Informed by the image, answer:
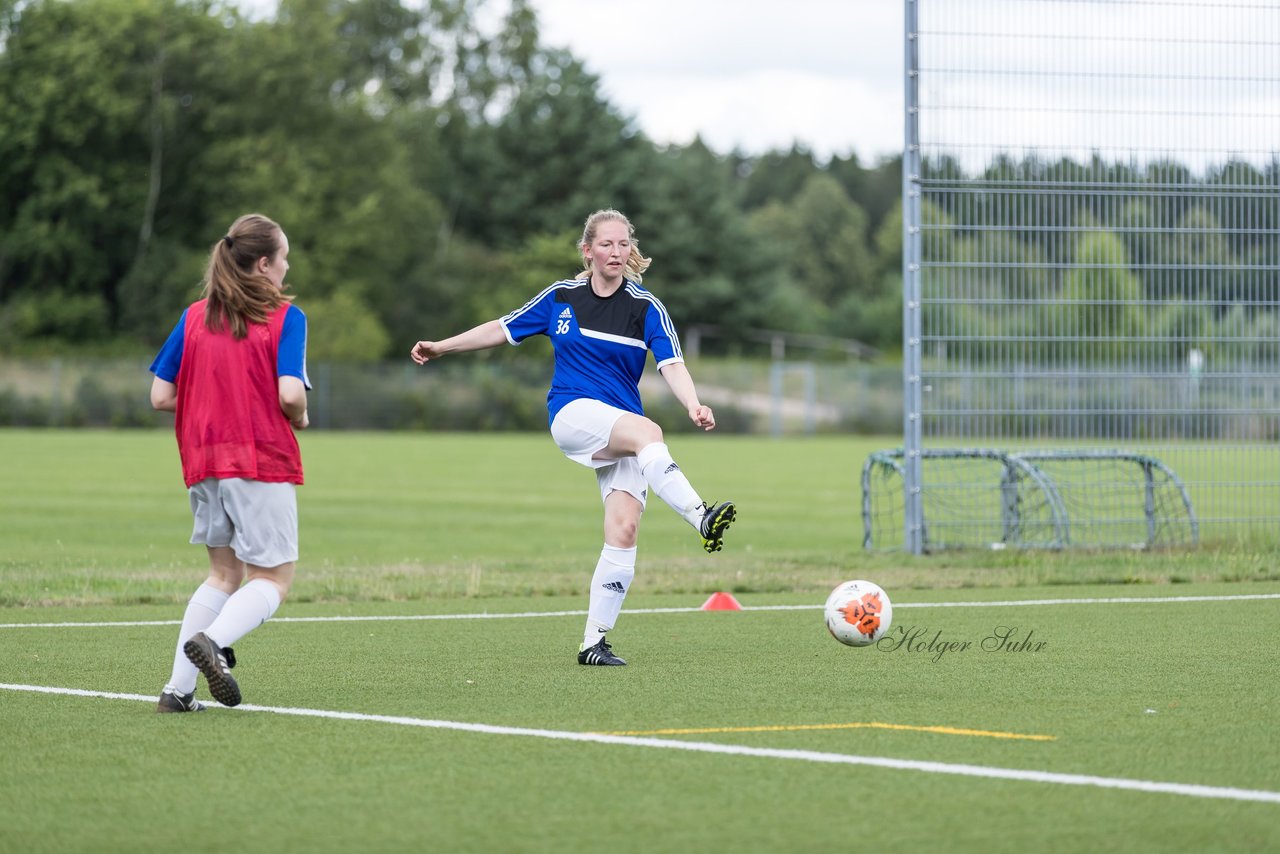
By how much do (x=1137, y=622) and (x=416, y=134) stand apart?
223ft

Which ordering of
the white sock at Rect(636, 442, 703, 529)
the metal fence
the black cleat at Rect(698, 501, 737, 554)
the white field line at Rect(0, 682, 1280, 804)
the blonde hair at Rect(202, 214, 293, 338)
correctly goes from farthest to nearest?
the metal fence → the white sock at Rect(636, 442, 703, 529) → the black cleat at Rect(698, 501, 737, 554) → the blonde hair at Rect(202, 214, 293, 338) → the white field line at Rect(0, 682, 1280, 804)

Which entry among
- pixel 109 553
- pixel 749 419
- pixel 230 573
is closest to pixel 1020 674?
pixel 230 573

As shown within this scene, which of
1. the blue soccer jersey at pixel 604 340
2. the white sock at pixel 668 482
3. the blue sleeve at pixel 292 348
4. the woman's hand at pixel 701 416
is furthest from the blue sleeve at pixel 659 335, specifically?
the blue sleeve at pixel 292 348

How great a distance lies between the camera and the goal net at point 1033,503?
44.1ft

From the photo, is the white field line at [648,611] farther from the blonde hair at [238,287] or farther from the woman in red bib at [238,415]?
the blonde hair at [238,287]

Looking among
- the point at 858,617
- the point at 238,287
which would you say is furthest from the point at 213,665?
the point at 858,617

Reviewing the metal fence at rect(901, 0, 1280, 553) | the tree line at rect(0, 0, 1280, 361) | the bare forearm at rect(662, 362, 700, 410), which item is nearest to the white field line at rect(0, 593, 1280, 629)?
the bare forearm at rect(662, 362, 700, 410)

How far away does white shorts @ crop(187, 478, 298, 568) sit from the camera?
6266mm

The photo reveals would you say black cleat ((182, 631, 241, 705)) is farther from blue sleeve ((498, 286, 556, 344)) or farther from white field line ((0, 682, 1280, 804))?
blue sleeve ((498, 286, 556, 344))

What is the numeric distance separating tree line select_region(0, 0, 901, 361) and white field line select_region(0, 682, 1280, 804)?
53564 mm

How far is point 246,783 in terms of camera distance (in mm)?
5125

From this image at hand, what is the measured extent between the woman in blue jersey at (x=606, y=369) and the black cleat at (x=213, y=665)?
2011 millimetres

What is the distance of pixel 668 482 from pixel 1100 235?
7.53 m

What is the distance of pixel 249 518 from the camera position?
629cm
